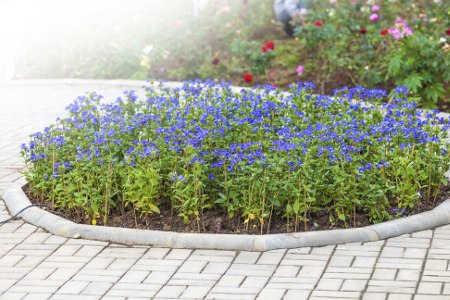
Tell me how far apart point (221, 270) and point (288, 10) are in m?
7.81

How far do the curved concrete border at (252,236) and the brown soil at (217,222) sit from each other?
0.15m

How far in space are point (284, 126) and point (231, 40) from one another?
570 centimetres

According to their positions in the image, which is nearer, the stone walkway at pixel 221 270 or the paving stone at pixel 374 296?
the paving stone at pixel 374 296

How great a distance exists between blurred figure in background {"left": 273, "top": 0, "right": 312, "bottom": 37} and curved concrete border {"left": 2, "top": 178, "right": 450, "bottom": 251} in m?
6.56

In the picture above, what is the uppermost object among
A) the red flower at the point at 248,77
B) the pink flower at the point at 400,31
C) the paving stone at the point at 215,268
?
the pink flower at the point at 400,31

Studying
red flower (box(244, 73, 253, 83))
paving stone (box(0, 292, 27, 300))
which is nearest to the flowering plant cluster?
red flower (box(244, 73, 253, 83))

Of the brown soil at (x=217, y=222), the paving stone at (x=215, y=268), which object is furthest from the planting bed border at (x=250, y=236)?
the paving stone at (x=215, y=268)

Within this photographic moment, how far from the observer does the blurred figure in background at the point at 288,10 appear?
12943mm

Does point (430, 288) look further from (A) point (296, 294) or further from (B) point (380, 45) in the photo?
(B) point (380, 45)

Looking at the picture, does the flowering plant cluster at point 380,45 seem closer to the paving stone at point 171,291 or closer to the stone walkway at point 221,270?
the stone walkway at point 221,270

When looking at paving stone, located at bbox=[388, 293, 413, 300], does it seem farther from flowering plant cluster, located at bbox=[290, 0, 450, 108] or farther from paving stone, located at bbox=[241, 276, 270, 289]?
flowering plant cluster, located at bbox=[290, 0, 450, 108]

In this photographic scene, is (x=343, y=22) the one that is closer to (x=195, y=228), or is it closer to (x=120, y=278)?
(x=195, y=228)

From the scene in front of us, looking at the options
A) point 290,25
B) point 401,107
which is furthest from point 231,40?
point 401,107

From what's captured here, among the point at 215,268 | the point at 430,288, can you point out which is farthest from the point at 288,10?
the point at 430,288
